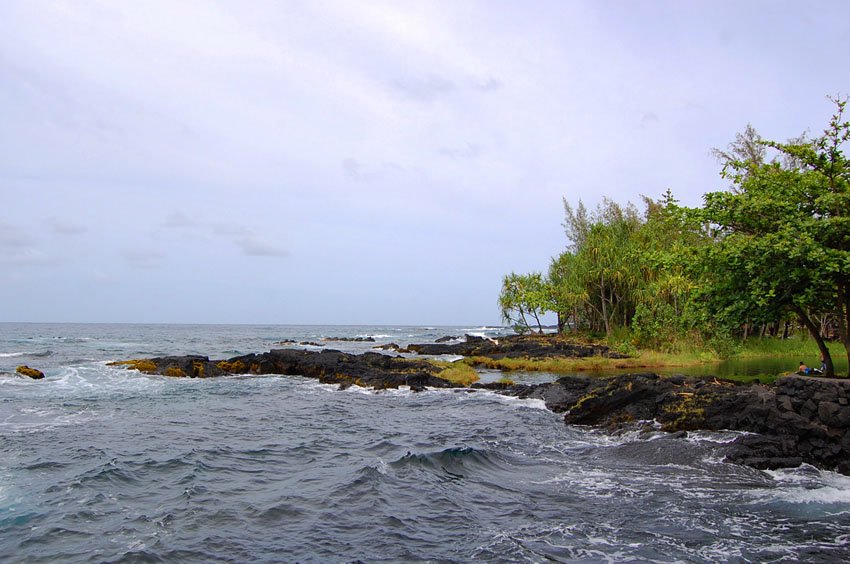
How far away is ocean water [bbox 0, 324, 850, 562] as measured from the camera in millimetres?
8508

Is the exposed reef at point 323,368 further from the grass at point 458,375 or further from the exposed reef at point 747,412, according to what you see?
the exposed reef at point 747,412

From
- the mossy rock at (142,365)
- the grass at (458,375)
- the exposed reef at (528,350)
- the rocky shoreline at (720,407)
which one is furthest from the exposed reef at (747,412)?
the mossy rock at (142,365)

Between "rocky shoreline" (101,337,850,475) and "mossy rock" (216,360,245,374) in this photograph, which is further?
"mossy rock" (216,360,245,374)

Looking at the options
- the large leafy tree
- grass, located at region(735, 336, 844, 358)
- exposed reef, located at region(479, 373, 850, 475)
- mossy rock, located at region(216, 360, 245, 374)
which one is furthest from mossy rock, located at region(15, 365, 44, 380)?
grass, located at region(735, 336, 844, 358)

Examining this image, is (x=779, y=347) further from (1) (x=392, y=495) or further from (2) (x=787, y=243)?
(1) (x=392, y=495)

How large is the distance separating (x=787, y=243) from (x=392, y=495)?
40.1 ft

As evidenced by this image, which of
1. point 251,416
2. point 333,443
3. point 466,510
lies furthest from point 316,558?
point 251,416

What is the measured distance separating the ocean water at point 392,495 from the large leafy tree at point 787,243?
494 centimetres

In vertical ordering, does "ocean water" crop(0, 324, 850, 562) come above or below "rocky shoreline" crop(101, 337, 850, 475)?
below

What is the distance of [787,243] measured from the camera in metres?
14.9

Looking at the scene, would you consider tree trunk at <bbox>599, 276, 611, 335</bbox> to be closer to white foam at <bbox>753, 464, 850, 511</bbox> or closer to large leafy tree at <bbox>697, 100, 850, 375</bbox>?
large leafy tree at <bbox>697, 100, 850, 375</bbox>

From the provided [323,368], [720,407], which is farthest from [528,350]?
[720,407]

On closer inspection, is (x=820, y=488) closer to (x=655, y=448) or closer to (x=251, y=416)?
(x=655, y=448)

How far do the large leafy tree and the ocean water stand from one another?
16.2 ft
